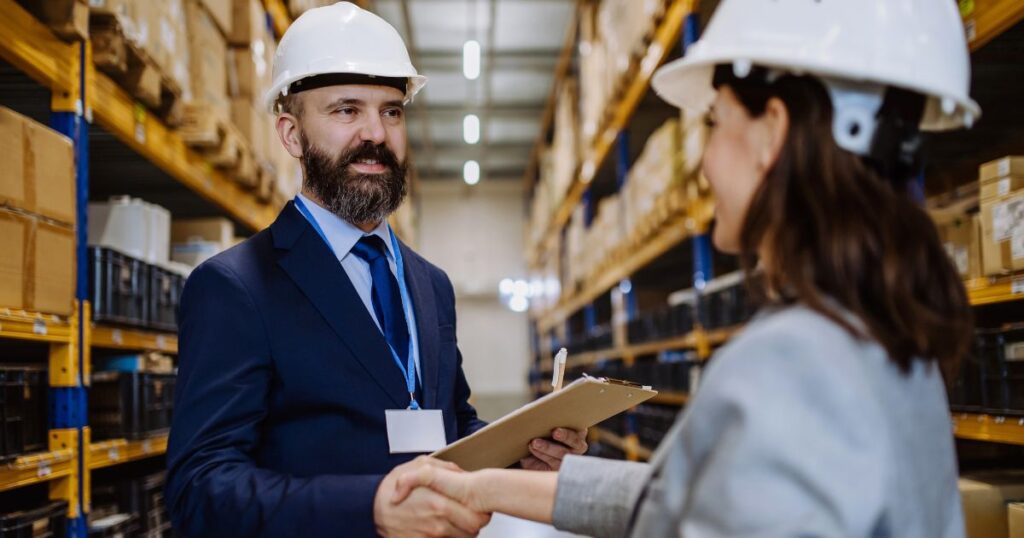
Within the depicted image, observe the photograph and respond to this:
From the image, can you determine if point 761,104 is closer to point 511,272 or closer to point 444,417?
point 444,417

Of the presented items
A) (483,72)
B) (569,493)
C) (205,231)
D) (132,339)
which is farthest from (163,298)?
(483,72)

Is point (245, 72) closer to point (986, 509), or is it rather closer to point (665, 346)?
point (665, 346)

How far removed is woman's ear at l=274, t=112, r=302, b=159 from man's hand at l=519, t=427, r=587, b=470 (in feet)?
3.17

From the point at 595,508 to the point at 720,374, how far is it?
48 centimetres

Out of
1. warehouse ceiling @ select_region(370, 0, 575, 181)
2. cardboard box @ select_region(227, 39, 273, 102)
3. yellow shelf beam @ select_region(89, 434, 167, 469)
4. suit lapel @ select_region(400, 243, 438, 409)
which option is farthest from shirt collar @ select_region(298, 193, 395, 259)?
warehouse ceiling @ select_region(370, 0, 575, 181)

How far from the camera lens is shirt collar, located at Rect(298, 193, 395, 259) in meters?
2.05

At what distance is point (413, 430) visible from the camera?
6.10ft

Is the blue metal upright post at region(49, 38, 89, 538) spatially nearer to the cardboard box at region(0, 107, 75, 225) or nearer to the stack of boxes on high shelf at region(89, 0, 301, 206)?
the cardboard box at region(0, 107, 75, 225)

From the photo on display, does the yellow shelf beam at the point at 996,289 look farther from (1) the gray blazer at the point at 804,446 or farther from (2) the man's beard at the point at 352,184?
(2) the man's beard at the point at 352,184

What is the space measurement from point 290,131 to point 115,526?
1737 millimetres

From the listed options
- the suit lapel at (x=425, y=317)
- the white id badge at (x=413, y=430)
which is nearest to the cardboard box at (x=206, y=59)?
the suit lapel at (x=425, y=317)

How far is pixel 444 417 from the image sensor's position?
2.04 meters

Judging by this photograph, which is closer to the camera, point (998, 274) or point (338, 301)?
point (338, 301)

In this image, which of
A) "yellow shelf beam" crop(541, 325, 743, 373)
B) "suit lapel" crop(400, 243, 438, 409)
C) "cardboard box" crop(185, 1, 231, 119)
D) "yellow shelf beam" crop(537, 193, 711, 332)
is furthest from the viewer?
"yellow shelf beam" crop(537, 193, 711, 332)
